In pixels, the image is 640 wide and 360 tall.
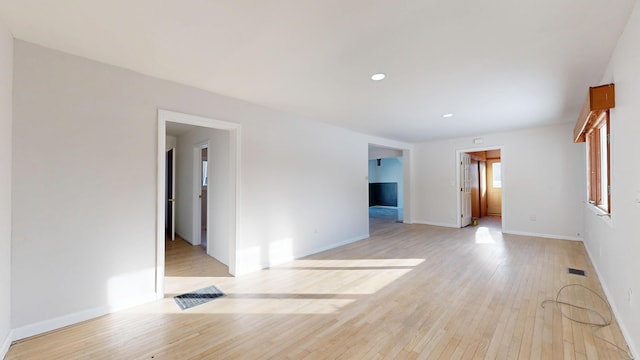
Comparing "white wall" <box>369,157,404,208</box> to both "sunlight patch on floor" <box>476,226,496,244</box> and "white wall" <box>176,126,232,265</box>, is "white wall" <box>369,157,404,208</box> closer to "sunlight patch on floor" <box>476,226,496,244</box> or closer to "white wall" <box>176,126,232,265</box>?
"sunlight patch on floor" <box>476,226,496,244</box>

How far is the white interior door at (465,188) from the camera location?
7.01 metres

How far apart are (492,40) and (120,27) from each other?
289 centimetres

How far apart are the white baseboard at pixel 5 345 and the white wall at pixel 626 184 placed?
174 inches

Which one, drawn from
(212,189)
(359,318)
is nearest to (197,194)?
(212,189)

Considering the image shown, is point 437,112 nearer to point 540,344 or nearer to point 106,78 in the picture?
point 540,344

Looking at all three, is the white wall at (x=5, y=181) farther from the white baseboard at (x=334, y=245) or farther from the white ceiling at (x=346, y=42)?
the white baseboard at (x=334, y=245)

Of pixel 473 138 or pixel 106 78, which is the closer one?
pixel 106 78

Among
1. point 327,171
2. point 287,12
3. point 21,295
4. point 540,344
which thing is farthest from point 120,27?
point 540,344

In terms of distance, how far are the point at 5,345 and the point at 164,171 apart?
174 cm

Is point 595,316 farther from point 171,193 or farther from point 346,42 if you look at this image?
point 171,193

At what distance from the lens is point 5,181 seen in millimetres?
1978

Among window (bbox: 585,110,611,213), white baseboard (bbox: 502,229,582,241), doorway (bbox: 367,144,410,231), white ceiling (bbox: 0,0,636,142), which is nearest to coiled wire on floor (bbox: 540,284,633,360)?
window (bbox: 585,110,611,213)

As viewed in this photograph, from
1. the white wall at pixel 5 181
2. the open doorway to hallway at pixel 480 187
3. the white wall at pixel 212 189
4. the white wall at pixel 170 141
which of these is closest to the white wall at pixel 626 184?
the white wall at pixel 212 189

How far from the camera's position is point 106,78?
8.38 feet
